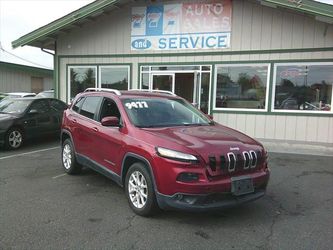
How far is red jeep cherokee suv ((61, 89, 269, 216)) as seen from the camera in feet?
13.7

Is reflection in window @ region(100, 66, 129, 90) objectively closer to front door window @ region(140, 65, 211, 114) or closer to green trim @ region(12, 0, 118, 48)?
front door window @ region(140, 65, 211, 114)

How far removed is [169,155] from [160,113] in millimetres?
1410

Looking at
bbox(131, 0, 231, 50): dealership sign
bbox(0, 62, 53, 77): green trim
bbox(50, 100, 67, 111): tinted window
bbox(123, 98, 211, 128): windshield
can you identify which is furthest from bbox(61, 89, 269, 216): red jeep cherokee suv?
bbox(0, 62, 53, 77): green trim

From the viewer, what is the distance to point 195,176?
4.18 meters

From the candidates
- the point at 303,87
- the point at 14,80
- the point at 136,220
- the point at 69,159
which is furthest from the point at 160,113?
the point at 14,80

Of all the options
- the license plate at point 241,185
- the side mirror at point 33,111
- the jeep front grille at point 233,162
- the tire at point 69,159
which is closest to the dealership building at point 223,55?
the side mirror at point 33,111

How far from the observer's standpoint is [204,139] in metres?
4.55

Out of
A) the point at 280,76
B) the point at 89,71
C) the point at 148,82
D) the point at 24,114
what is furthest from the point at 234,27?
the point at 24,114

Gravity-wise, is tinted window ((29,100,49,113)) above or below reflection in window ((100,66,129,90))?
below

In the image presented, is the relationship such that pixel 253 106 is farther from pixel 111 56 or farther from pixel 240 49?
pixel 111 56

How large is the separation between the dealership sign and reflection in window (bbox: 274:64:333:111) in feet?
7.58

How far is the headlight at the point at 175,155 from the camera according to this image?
418 centimetres

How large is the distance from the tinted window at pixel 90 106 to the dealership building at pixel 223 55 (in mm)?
6779

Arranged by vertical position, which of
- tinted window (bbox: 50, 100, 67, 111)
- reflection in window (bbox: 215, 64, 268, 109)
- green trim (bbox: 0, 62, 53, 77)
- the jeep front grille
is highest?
green trim (bbox: 0, 62, 53, 77)
